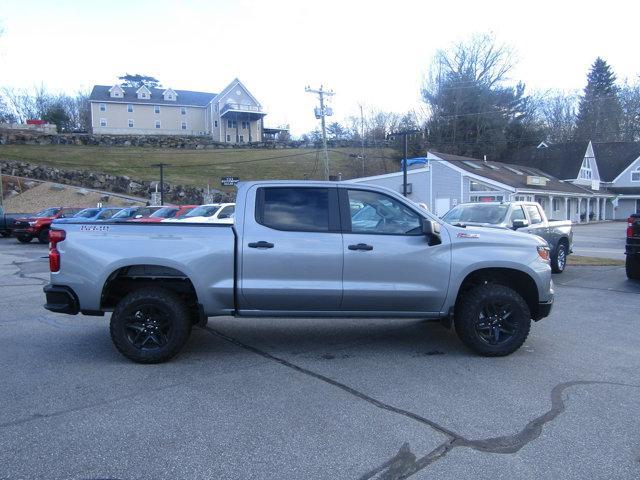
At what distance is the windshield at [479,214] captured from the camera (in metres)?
12.4

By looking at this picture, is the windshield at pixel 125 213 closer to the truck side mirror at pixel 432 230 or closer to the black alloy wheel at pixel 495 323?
the truck side mirror at pixel 432 230

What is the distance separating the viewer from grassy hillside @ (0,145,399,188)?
5262cm

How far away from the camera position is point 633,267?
11.6m

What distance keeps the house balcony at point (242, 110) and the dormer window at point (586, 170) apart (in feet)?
144

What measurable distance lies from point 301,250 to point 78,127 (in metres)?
98.5

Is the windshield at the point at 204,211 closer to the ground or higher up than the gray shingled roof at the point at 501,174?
closer to the ground

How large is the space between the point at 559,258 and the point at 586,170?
4476 centimetres

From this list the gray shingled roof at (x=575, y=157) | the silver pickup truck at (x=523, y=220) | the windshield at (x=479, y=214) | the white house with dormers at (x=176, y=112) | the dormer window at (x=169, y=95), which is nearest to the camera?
the silver pickup truck at (x=523, y=220)

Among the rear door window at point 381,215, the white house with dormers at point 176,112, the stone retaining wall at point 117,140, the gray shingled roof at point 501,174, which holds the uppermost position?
the white house with dormers at point 176,112

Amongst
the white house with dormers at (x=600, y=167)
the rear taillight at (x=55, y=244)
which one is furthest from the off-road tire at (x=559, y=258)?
the white house with dormers at (x=600, y=167)

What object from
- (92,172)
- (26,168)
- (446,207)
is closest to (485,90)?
(446,207)

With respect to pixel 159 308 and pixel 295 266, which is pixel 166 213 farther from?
pixel 295 266

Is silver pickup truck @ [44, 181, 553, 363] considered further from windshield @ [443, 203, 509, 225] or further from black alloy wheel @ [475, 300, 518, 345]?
windshield @ [443, 203, 509, 225]

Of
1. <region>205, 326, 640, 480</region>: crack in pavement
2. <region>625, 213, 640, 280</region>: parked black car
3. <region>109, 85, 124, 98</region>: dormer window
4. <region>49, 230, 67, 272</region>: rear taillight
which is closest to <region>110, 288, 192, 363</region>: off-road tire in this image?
<region>49, 230, 67, 272</region>: rear taillight
